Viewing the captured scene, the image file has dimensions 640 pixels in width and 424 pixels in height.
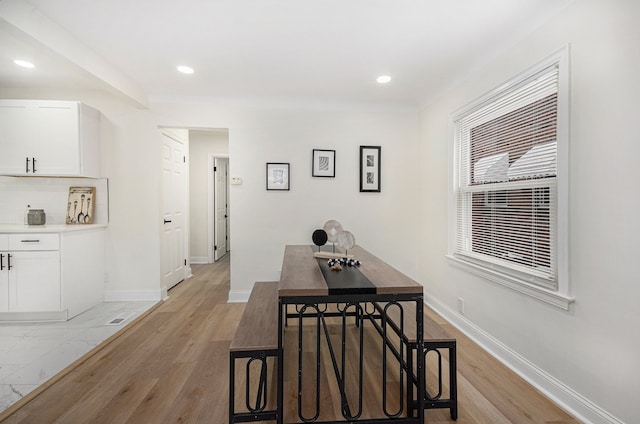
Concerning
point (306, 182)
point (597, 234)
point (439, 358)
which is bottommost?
point (439, 358)

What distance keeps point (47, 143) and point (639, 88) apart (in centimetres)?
471

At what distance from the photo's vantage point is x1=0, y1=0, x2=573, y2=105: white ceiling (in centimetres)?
188

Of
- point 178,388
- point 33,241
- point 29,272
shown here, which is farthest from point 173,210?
point 178,388

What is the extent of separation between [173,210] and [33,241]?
1491 millimetres

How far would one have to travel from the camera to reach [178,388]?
1899 millimetres

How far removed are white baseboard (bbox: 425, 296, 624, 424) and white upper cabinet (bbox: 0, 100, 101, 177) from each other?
423cm

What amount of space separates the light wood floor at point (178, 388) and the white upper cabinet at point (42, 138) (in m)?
1.92

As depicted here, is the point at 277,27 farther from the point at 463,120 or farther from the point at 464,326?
the point at 464,326

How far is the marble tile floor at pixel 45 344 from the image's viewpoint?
1955 millimetres

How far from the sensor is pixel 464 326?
2707 millimetres

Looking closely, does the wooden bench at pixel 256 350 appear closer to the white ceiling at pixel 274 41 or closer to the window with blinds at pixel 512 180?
the window with blinds at pixel 512 180

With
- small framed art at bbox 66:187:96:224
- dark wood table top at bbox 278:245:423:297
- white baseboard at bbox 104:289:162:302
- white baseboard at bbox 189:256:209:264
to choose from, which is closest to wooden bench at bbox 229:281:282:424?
dark wood table top at bbox 278:245:423:297

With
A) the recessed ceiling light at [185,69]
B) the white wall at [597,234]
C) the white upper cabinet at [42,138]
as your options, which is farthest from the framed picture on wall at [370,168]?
the white upper cabinet at [42,138]

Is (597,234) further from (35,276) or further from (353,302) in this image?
(35,276)
